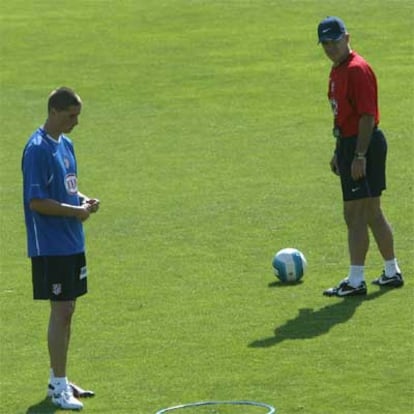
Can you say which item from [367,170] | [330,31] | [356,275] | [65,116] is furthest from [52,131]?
[356,275]

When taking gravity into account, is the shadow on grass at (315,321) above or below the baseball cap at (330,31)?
below

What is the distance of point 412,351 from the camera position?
11945mm

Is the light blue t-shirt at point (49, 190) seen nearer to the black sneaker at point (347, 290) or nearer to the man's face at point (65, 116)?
the man's face at point (65, 116)

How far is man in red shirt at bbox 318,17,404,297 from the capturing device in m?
13.4

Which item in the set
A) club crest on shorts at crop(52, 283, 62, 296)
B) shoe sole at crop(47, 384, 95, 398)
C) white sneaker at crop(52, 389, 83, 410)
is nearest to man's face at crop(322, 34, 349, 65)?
club crest on shorts at crop(52, 283, 62, 296)

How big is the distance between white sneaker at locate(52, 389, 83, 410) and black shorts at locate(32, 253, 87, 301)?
68cm

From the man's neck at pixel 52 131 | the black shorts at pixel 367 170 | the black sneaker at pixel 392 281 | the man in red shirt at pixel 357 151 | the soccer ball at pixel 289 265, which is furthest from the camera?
the soccer ball at pixel 289 265

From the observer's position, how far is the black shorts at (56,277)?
1091 centimetres

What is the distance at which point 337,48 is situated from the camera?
13414 mm

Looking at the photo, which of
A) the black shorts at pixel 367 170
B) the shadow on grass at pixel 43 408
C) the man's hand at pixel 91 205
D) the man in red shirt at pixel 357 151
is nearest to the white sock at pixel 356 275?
the man in red shirt at pixel 357 151

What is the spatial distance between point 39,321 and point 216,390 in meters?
2.77

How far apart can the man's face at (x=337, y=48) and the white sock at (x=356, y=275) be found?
6.13 feet

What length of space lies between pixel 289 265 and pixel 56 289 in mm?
3936

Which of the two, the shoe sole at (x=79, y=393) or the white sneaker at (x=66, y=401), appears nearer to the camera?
the white sneaker at (x=66, y=401)
